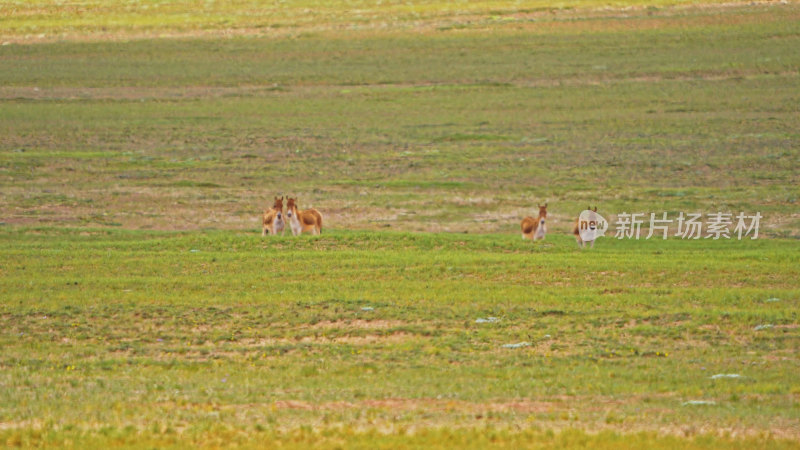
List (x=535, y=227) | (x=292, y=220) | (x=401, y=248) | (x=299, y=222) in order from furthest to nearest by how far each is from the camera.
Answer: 1. (x=299, y=222)
2. (x=292, y=220)
3. (x=535, y=227)
4. (x=401, y=248)

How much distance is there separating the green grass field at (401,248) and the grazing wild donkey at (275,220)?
608mm

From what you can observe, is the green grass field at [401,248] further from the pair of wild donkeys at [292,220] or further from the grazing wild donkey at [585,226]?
the pair of wild donkeys at [292,220]

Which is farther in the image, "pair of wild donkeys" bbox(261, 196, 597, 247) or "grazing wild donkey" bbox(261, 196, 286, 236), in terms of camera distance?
"grazing wild donkey" bbox(261, 196, 286, 236)

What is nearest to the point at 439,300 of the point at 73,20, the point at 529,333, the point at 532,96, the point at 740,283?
the point at 529,333

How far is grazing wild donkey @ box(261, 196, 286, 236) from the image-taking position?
25391 mm

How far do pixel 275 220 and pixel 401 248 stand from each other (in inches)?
112

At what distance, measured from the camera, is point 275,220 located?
2542 centimetres

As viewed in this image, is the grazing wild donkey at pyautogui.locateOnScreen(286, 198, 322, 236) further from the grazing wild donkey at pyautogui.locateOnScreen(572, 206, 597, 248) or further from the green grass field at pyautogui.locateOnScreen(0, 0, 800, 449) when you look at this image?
the grazing wild donkey at pyautogui.locateOnScreen(572, 206, 597, 248)

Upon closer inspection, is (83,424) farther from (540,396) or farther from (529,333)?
(529,333)

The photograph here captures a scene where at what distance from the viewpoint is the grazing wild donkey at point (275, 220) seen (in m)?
25.4
